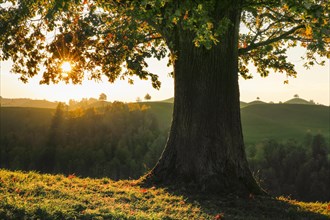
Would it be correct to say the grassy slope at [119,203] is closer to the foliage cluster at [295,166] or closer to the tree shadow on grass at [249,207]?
the tree shadow on grass at [249,207]

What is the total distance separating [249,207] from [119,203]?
164 inches

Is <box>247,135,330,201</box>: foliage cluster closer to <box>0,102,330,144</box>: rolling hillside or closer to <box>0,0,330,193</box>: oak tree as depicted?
<box>0,102,330,144</box>: rolling hillside

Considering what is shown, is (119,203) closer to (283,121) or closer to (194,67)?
(194,67)

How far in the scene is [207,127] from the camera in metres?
14.8

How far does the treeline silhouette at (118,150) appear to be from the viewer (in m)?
102

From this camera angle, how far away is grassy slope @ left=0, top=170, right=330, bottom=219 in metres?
9.36

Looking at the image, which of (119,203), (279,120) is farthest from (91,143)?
(119,203)

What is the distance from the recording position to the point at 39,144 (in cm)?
14125

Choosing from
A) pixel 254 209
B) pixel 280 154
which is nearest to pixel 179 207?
pixel 254 209

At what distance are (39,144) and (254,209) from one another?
13634 centimetres

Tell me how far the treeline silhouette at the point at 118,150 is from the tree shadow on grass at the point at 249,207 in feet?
272

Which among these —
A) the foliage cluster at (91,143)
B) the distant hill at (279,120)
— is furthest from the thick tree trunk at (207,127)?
the distant hill at (279,120)

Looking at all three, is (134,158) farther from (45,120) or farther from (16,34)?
(16,34)

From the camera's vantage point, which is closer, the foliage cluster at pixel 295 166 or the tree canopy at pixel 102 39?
the tree canopy at pixel 102 39
